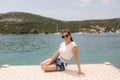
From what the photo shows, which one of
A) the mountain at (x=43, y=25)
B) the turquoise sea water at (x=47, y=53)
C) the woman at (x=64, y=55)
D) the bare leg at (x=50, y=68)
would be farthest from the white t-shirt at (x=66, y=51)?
the mountain at (x=43, y=25)

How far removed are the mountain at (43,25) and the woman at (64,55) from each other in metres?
127

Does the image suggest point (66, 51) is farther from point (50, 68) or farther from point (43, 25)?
point (43, 25)

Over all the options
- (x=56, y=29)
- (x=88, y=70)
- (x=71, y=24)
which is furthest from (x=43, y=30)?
(x=88, y=70)

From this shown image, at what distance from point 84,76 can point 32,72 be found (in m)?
1.81

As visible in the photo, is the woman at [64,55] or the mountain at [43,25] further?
the mountain at [43,25]

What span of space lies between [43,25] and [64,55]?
14144 cm

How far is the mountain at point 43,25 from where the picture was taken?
14600cm

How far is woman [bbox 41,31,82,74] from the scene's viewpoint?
8633 mm

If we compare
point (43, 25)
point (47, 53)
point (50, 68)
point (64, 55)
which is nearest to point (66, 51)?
point (64, 55)

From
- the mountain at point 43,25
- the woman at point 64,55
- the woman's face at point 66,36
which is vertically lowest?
the mountain at point 43,25

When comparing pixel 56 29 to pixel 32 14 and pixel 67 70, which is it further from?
pixel 67 70

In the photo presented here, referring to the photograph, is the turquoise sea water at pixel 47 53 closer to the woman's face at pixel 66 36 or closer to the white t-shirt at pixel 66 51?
the white t-shirt at pixel 66 51

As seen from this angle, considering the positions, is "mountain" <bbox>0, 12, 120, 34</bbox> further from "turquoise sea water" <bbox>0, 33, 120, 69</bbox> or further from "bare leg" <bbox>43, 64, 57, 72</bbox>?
"bare leg" <bbox>43, 64, 57, 72</bbox>

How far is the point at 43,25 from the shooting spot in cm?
14988
